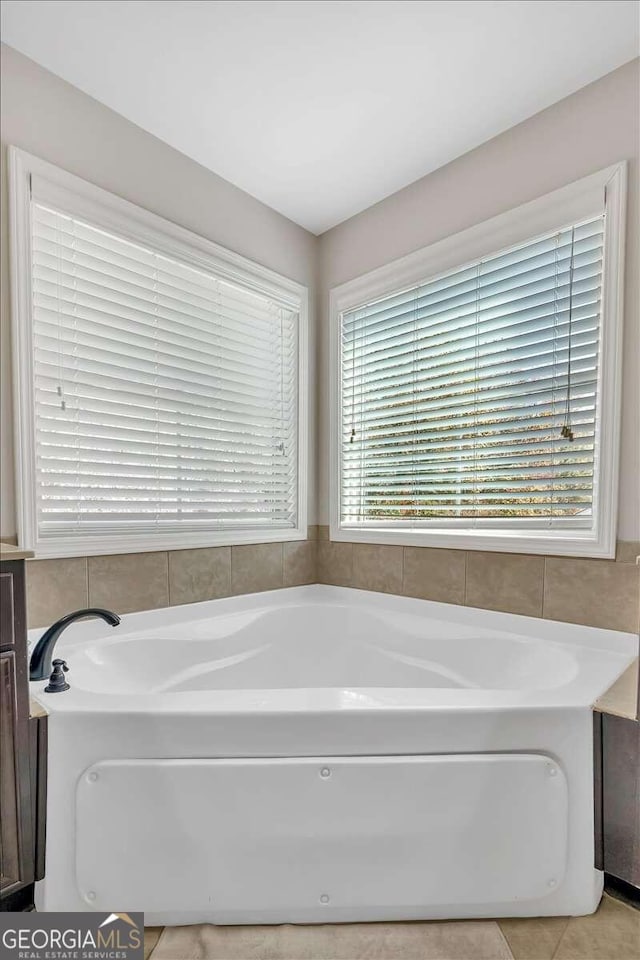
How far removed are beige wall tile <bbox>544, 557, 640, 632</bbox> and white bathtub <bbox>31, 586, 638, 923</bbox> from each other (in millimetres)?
514

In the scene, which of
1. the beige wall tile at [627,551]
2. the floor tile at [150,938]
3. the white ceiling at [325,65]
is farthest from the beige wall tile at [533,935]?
the white ceiling at [325,65]

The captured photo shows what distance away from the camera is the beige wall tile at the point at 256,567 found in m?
2.24

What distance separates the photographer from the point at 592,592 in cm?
168

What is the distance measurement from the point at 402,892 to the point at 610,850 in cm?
52

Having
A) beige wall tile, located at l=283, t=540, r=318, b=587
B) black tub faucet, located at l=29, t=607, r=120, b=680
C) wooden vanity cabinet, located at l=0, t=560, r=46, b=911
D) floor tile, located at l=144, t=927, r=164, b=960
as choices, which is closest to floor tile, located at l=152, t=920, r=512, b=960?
floor tile, located at l=144, t=927, r=164, b=960

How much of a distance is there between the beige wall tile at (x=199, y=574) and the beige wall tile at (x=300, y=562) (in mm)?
372

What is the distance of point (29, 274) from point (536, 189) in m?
1.78

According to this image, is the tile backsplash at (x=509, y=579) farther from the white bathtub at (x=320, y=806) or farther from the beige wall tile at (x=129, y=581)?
the beige wall tile at (x=129, y=581)

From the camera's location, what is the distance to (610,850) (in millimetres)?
1219

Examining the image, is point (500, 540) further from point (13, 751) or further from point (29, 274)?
point (29, 274)

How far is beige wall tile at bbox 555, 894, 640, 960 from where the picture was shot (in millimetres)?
1137

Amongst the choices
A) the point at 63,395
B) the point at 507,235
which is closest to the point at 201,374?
the point at 63,395

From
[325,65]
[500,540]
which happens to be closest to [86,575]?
[500,540]

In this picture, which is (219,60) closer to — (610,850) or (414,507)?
(414,507)
